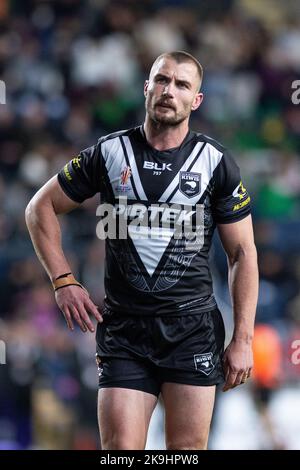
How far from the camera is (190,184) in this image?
5078 millimetres

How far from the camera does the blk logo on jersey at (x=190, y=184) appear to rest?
16.7ft

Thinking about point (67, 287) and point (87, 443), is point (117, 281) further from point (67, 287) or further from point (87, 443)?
point (87, 443)

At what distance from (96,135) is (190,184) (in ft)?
21.1

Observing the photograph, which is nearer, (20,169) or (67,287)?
(67,287)

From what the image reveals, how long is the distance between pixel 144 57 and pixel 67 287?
7.40m

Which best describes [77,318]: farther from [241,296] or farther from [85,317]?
[241,296]

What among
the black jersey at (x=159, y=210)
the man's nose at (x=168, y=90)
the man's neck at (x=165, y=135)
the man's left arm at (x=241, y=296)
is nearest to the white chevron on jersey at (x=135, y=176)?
the black jersey at (x=159, y=210)

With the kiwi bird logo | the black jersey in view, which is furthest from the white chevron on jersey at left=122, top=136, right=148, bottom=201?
the kiwi bird logo

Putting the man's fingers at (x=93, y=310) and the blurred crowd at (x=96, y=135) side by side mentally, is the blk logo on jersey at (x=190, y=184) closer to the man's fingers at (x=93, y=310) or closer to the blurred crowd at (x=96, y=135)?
the man's fingers at (x=93, y=310)

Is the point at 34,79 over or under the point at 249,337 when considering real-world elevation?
over

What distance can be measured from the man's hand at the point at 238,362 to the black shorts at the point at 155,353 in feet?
0.31

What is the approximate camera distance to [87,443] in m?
8.63

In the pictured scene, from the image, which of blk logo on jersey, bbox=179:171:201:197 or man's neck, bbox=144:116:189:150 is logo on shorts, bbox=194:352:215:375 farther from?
man's neck, bbox=144:116:189:150
